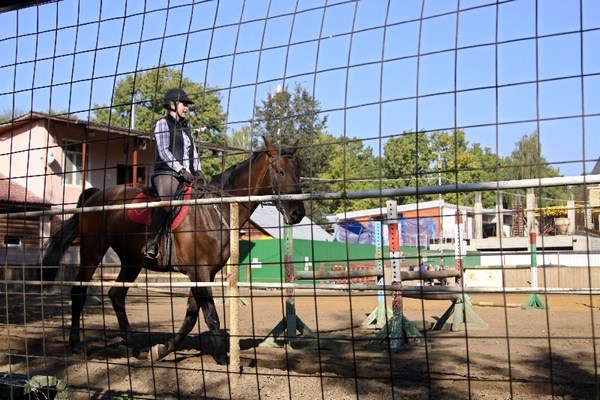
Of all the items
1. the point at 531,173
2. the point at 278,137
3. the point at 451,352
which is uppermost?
the point at 278,137

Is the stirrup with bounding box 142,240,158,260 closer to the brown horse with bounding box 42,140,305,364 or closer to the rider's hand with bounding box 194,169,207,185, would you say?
the brown horse with bounding box 42,140,305,364

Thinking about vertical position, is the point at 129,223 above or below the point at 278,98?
below

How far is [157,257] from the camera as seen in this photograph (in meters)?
7.27

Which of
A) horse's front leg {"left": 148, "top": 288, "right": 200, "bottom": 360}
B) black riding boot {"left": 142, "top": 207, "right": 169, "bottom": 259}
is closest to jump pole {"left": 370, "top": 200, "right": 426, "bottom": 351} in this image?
horse's front leg {"left": 148, "top": 288, "right": 200, "bottom": 360}

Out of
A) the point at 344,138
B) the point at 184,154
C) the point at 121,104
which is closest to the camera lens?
the point at 344,138

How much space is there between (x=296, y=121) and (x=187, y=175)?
8.87 feet

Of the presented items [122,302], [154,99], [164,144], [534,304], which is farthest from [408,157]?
[534,304]

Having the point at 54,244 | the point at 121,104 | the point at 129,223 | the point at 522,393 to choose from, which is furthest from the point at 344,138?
the point at 54,244

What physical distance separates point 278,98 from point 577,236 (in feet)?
6.06

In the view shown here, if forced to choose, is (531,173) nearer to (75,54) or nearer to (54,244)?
(75,54)

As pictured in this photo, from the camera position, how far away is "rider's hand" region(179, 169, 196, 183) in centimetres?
657

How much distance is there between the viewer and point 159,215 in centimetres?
702

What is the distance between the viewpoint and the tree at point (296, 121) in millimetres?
3996

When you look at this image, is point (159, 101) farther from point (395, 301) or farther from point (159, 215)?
point (395, 301)
